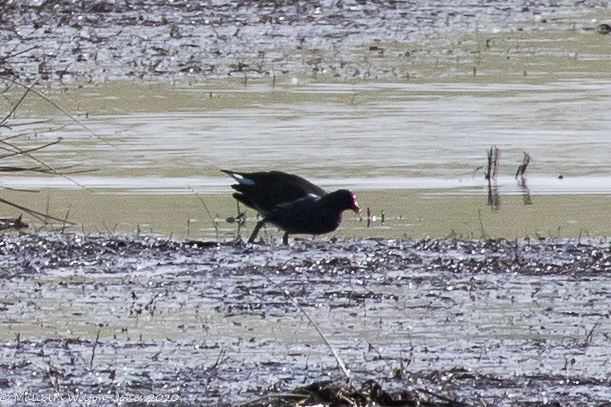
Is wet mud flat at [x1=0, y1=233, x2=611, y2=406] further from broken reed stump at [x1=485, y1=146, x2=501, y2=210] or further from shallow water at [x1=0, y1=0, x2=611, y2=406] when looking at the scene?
broken reed stump at [x1=485, y1=146, x2=501, y2=210]

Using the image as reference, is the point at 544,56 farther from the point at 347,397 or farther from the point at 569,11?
the point at 347,397

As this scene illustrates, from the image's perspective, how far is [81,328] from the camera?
7598 millimetres

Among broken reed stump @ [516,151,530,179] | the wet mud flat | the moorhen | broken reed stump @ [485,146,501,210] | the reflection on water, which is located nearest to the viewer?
the wet mud flat

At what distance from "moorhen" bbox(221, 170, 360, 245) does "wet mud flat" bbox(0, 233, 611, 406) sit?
0.99 feet

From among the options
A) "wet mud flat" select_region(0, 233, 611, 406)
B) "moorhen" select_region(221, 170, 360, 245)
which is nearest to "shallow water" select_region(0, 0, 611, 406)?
"wet mud flat" select_region(0, 233, 611, 406)

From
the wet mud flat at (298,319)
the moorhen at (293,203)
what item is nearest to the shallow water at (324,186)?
the wet mud flat at (298,319)

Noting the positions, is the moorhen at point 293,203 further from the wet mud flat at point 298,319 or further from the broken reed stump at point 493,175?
the broken reed stump at point 493,175

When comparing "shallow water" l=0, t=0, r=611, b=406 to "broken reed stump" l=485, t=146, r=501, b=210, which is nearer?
"shallow water" l=0, t=0, r=611, b=406

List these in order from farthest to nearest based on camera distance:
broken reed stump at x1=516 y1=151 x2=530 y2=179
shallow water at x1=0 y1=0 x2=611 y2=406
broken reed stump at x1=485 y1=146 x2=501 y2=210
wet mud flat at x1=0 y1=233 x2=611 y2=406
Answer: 1. broken reed stump at x1=516 y1=151 x2=530 y2=179
2. broken reed stump at x1=485 y1=146 x2=501 y2=210
3. shallow water at x1=0 y1=0 x2=611 y2=406
4. wet mud flat at x1=0 y1=233 x2=611 y2=406

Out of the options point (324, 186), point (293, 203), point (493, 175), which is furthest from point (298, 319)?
point (493, 175)

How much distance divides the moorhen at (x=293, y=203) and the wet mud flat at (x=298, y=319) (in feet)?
0.99

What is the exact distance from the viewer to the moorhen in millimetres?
11211

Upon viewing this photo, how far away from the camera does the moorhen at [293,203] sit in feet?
36.8

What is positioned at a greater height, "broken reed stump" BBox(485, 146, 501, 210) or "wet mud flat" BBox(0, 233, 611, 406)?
"wet mud flat" BBox(0, 233, 611, 406)
